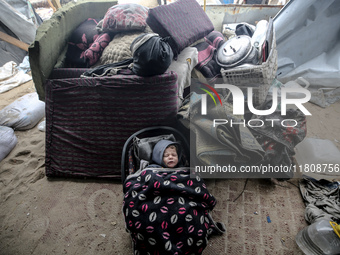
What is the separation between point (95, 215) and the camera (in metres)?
1.58

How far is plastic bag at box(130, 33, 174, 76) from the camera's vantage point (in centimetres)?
142

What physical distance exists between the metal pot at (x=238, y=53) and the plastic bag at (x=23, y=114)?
2.39m

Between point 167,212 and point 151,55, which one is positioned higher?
point 151,55

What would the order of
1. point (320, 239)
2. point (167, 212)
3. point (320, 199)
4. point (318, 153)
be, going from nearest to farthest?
point (167, 212) < point (320, 239) < point (320, 199) < point (318, 153)

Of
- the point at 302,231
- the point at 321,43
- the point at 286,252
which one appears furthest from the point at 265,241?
the point at 321,43

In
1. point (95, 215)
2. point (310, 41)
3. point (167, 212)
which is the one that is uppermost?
point (310, 41)

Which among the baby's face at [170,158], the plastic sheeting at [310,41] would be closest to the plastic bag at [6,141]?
the baby's face at [170,158]

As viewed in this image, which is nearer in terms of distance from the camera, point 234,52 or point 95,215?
point 95,215

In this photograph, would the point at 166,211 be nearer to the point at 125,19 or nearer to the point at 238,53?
the point at 238,53

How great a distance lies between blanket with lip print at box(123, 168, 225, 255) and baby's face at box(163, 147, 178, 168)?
117mm

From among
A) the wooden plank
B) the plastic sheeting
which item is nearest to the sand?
the plastic sheeting

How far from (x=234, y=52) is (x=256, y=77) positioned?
373 millimetres

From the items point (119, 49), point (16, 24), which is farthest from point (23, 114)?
point (16, 24)

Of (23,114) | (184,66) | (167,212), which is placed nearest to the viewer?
(167,212)
